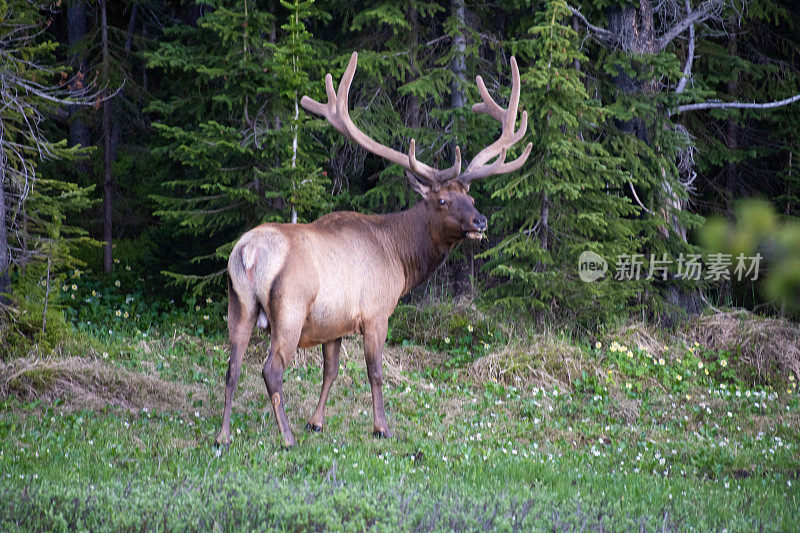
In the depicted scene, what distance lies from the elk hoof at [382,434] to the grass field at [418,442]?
0.09m

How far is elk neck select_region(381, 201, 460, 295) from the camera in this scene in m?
7.71

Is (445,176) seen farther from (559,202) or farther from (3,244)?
(3,244)

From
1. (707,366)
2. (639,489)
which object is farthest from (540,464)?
(707,366)

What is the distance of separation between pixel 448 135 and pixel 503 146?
9.13 feet

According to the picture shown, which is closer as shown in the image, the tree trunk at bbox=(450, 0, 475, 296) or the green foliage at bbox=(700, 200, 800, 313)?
A: the green foliage at bbox=(700, 200, 800, 313)

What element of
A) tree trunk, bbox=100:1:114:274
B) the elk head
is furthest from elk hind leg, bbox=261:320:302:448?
tree trunk, bbox=100:1:114:274

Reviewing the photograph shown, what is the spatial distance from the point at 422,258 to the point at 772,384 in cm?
507

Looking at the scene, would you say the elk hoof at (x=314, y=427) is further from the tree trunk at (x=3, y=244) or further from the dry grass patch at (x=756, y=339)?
the dry grass patch at (x=756, y=339)

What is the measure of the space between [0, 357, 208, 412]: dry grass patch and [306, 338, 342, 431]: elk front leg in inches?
51.5

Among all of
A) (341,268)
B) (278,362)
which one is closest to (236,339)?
(278,362)

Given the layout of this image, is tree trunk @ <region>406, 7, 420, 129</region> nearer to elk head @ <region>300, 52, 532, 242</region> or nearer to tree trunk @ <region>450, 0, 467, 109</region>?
tree trunk @ <region>450, 0, 467, 109</region>

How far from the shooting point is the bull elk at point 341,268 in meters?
6.44

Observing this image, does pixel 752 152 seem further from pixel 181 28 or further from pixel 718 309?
pixel 181 28

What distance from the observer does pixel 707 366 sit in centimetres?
1002
